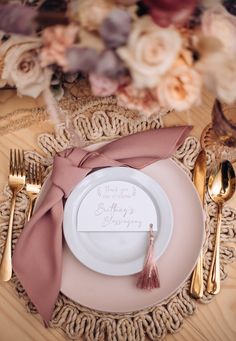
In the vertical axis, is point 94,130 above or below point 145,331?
above

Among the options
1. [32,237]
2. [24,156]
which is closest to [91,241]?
[32,237]

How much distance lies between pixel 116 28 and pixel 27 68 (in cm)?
18

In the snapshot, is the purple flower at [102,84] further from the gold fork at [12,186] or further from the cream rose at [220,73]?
the gold fork at [12,186]

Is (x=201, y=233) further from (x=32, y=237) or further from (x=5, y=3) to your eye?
(x=5, y=3)

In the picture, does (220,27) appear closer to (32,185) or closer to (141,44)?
(141,44)

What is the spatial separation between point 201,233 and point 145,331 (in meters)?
0.18

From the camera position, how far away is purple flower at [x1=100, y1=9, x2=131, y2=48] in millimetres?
532

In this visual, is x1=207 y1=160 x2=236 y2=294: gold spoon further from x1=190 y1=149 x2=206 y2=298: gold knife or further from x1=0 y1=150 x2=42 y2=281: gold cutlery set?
x1=0 y1=150 x2=42 y2=281: gold cutlery set

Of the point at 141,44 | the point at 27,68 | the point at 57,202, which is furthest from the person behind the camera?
the point at 57,202

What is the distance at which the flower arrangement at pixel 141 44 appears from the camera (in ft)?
1.75

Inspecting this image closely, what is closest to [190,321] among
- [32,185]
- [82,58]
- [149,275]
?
[149,275]

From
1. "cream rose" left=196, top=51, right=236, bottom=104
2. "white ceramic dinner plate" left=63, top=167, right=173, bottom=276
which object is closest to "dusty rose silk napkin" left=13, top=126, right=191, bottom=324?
"white ceramic dinner plate" left=63, top=167, right=173, bottom=276

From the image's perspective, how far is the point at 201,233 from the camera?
0.75 meters

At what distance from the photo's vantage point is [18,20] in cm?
59
